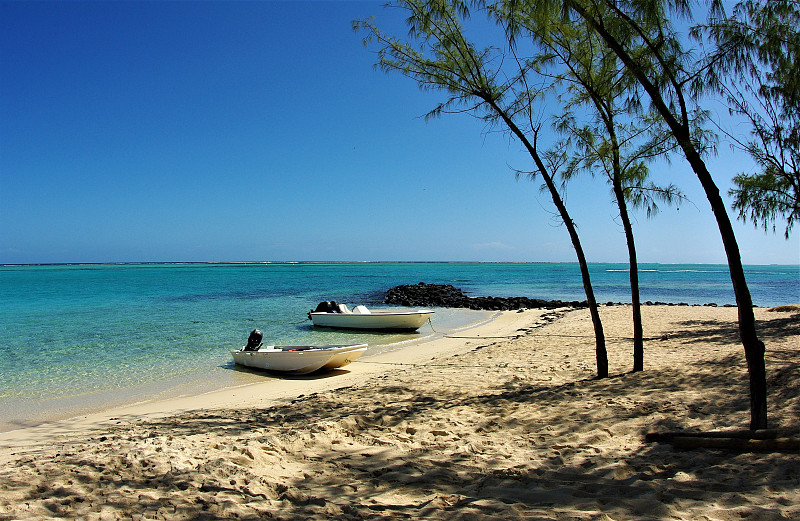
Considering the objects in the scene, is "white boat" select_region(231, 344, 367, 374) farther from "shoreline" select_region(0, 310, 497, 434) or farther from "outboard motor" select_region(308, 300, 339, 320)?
"outboard motor" select_region(308, 300, 339, 320)

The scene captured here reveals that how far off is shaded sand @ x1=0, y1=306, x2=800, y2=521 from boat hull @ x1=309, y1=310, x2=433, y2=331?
11.5m

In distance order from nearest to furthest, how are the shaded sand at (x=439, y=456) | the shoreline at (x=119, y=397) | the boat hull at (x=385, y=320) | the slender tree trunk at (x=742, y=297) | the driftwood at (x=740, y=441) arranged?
the shaded sand at (x=439, y=456) → the driftwood at (x=740, y=441) → the slender tree trunk at (x=742, y=297) → the shoreline at (x=119, y=397) → the boat hull at (x=385, y=320)

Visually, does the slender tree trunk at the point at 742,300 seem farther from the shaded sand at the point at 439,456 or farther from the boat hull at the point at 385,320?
the boat hull at the point at 385,320

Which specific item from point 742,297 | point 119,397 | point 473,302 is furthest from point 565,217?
point 473,302

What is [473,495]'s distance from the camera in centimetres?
395

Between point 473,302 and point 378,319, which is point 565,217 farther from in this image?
Result: point 473,302

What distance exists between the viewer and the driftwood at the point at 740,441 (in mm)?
4316

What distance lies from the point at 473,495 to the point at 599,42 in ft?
23.1

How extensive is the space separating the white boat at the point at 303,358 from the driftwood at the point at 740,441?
865 cm

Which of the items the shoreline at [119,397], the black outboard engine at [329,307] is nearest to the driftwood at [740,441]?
the shoreline at [119,397]

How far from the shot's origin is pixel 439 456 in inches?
198

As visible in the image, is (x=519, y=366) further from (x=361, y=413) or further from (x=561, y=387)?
(x=361, y=413)

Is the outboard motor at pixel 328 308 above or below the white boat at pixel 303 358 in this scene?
above

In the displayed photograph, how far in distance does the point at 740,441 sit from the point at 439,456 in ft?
9.29
